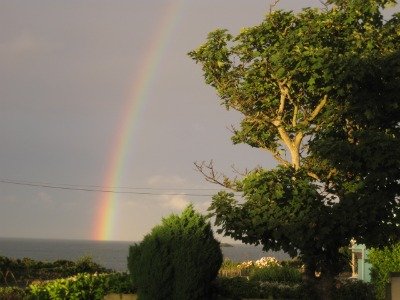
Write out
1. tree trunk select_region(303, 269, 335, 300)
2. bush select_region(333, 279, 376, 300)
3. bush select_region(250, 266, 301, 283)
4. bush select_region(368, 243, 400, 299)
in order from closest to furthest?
1. tree trunk select_region(303, 269, 335, 300)
2. bush select_region(333, 279, 376, 300)
3. bush select_region(368, 243, 400, 299)
4. bush select_region(250, 266, 301, 283)

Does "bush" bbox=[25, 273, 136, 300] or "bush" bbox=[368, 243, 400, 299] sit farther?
"bush" bbox=[368, 243, 400, 299]

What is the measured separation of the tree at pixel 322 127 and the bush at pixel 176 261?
1097 millimetres

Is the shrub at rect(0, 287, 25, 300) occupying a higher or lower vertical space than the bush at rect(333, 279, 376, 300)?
lower

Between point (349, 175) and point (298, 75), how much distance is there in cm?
304

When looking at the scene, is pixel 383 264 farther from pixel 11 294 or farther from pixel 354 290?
pixel 11 294

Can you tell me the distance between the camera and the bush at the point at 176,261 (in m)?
17.8

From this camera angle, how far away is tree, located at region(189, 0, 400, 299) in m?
18.1

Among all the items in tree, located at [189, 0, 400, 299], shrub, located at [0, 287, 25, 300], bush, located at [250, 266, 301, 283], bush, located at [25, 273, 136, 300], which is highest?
tree, located at [189, 0, 400, 299]

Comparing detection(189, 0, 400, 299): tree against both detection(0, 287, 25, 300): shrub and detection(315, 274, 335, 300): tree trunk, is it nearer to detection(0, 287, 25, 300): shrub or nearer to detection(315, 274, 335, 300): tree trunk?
detection(315, 274, 335, 300): tree trunk

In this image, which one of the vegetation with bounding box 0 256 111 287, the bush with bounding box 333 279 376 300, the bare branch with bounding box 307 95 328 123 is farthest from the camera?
the vegetation with bounding box 0 256 111 287

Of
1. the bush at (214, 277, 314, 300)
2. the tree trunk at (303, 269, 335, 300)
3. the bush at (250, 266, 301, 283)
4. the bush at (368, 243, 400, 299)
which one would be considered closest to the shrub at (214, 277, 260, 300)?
the bush at (214, 277, 314, 300)

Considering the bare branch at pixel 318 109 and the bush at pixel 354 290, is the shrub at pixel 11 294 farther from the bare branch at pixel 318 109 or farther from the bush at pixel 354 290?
the bush at pixel 354 290

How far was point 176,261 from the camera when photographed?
17844 millimetres

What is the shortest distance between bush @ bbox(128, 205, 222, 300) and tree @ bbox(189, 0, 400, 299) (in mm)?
1097
